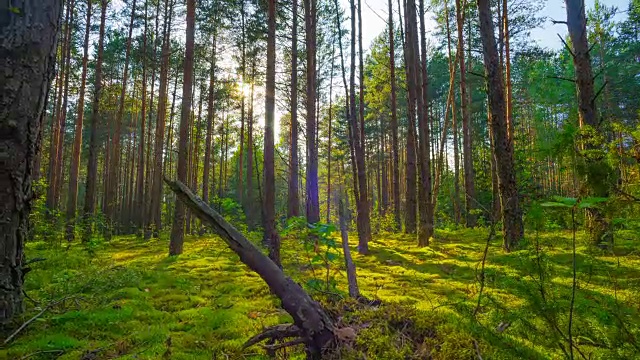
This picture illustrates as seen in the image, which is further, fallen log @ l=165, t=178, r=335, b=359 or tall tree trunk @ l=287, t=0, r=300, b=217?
tall tree trunk @ l=287, t=0, r=300, b=217

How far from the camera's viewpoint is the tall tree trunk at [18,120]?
3.26 m

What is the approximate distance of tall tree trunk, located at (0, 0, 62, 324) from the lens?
10.7 feet

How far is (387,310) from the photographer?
254cm

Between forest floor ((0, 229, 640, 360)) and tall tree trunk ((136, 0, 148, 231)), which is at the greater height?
tall tree trunk ((136, 0, 148, 231))

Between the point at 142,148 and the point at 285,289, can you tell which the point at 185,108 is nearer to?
the point at 285,289

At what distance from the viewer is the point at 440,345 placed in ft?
7.07

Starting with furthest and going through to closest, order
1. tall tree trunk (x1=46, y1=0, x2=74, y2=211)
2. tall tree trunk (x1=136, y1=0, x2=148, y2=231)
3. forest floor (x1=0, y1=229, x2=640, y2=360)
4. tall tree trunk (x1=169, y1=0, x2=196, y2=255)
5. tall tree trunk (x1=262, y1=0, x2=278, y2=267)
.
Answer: tall tree trunk (x1=136, y1=0, x2=148, y2=231) < tall tree trunk (x1=46, y1=0, x2=74, y2=211) < tall tree trunk (x1=169, y1=0, x2=196, y2=255) < tall tree trunk (x1=262, y1=0, x2=278, y2=267) < forest floor (x1=0, y1=229, x2=640, y2=360)

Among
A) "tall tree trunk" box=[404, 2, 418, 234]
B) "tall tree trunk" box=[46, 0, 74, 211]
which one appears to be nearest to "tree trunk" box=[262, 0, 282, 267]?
"tall tree trunk" box=[404, 2, 418, 234]

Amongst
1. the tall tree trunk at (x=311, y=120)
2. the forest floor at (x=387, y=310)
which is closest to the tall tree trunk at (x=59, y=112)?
the forest floor at (x=387, y=310)

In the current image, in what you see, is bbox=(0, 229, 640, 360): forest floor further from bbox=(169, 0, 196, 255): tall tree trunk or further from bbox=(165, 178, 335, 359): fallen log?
bbox=(169, 0, 196, 255): tall tree trunk

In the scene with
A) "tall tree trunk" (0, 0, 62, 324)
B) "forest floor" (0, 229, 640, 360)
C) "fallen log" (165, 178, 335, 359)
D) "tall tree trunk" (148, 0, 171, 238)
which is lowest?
"forest floor" (0, 229, 640, 360)

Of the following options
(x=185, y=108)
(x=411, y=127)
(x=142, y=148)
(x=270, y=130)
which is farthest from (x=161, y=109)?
(x=411, y=127)

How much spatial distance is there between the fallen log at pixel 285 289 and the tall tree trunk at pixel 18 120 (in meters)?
2.17

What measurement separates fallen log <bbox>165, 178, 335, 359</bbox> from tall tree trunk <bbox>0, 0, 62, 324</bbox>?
217 cm
